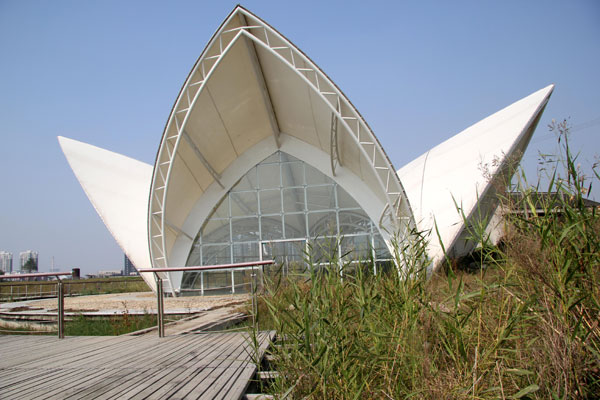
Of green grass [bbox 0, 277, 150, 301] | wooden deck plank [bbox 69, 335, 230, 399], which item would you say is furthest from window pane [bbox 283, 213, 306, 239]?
wooden deck plank [bbox 69, 335, 230, 399]

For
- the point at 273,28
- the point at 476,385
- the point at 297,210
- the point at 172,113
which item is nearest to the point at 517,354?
the point at 476,385

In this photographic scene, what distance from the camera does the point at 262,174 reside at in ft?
50.8

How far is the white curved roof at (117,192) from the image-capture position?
47.5ft

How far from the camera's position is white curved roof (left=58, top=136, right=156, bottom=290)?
14.5 m

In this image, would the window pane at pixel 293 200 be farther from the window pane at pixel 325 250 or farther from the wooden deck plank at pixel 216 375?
the window pane at pixel 325 250

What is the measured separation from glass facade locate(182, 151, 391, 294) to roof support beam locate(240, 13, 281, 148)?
92 cm

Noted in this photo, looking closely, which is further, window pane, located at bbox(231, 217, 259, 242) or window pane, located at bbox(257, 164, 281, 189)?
window pane, located at bbox(257, 164, 281, 189)

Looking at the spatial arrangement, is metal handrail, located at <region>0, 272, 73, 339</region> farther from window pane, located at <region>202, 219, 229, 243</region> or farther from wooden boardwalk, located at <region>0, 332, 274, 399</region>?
window pane, located at <region>202, 219, 229, 243</region>

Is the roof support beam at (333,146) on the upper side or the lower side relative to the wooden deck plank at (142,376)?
upper

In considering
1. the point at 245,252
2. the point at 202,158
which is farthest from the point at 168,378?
the point at 245,252

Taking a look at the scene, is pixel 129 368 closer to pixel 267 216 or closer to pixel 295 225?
pixel 295 225

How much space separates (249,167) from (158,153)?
3.58 m

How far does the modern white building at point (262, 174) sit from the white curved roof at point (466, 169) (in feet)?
0.19

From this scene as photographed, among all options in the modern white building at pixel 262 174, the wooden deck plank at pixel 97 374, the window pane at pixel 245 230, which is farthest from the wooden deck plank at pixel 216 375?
the window pane at pixel 245 230
